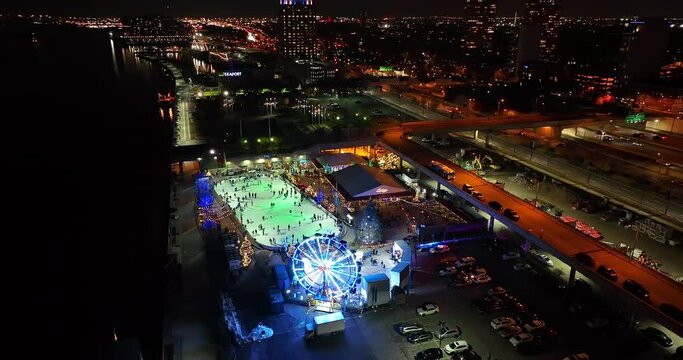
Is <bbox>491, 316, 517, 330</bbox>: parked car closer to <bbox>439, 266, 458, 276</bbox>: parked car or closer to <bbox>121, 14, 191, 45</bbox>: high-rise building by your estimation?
<bbox>439, 266, 458, 276</bbox>: parked car

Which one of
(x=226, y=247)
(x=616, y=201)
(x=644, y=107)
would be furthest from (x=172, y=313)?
(x=644, y=107)

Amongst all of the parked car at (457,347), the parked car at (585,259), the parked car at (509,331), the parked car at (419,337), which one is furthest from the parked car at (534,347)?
the parked car at (585,259)

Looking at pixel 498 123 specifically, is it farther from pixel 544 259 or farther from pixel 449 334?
pixel 449 334

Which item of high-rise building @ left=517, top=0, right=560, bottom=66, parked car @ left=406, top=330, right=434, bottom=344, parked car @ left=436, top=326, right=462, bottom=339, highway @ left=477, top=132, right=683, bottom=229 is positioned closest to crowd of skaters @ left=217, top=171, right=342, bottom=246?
parked car @ left=406, top=330, right=434, bottom=344

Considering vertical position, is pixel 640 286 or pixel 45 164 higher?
pixel 640 286

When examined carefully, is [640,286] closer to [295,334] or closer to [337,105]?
[295,334]

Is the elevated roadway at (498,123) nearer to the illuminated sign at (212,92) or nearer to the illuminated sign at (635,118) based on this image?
the illuminated sign at (635,118)
